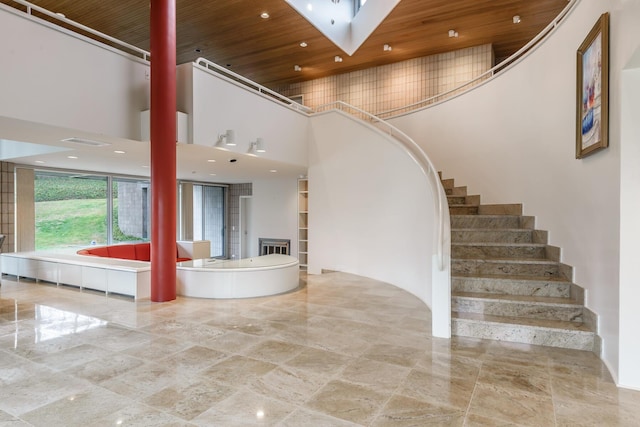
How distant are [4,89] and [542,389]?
5.72 meters

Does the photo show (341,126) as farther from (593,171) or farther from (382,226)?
(593,171)

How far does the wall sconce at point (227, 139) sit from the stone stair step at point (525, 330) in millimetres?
3951

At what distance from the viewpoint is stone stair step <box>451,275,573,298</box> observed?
3.99m

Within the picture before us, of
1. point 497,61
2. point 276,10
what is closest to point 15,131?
point 276,10

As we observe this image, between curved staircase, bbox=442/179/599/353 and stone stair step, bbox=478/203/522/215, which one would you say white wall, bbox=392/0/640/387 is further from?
curved staircase, bbox=442/179/599/353

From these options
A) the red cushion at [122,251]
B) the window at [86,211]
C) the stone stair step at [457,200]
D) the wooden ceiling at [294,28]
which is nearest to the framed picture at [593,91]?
the stone stair step at [457,200]

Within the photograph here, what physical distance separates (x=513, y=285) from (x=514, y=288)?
0.12ft

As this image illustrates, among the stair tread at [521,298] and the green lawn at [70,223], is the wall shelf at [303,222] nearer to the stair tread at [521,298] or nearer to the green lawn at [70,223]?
the green lawn at [70,223]

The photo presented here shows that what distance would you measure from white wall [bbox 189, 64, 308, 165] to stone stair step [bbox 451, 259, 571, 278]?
12.9 feet

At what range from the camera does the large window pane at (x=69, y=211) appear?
8273mm

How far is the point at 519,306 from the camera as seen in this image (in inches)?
152

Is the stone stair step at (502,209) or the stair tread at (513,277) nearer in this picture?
the stair tread at (513,277)

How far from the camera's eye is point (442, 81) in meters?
9.21

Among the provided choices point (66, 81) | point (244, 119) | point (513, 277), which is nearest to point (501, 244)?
point (513, 277)
